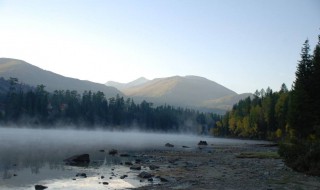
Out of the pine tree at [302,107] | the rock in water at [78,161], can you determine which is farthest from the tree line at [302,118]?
the rock in water at [78,161]

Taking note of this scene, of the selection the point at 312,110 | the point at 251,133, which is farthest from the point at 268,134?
the point at 312,110

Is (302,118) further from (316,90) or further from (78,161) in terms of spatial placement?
(78,161)

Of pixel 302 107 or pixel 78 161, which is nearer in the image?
pixel 78 161

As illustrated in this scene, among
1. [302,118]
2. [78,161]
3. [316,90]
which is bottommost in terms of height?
[78,161]

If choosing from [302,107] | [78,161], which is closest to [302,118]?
[302,107]

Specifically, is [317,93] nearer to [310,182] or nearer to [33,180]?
[310,182]

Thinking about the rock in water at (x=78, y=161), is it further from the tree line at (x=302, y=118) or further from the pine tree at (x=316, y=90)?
the pine tree at (x=316, y=90)

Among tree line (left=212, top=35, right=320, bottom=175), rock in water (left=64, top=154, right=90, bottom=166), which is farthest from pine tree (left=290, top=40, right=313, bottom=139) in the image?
rock in water (left=64, top=154, right=90, bottom=166)

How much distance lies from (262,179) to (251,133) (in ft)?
462

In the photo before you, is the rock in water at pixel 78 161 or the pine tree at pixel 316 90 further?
the pine tree at pixel 316 90

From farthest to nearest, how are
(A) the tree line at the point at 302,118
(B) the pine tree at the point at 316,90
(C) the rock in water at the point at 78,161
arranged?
(B) the pine tree at the point at 316,90
(C) the rock in water at the point at 78,161
(A) the tree line at the point at 302,118

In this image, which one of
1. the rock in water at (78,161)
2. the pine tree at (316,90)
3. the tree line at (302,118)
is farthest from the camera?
the pine tree at (316,90)

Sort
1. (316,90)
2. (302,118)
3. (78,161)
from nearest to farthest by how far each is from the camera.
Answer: (78,161) < (316,90) < (302,118)

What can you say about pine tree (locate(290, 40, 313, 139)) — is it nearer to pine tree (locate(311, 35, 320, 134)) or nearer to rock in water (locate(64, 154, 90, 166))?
pine tree (locate(311, 35, 320, 134))
